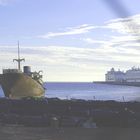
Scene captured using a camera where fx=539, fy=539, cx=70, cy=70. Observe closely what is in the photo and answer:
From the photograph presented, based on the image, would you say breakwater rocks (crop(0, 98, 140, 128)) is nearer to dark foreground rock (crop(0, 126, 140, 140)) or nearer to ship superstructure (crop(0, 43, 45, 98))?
Result: dark foreground rock (crop(0, 126, 140, 140))

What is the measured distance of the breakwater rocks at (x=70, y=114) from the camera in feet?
94.8

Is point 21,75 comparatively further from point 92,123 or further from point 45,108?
point 92,123

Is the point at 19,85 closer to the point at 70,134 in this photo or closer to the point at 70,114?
the point at 70,114

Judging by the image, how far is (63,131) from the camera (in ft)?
85.4

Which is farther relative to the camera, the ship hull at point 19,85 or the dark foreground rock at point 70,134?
the ship hull at point 19,85

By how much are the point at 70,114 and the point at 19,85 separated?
53642 millimetres

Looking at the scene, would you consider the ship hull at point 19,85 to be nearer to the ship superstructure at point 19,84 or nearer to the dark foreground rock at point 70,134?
the ship superstructure at point 19,84

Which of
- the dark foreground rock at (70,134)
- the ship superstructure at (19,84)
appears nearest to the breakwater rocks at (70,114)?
the dark foreground rock at (70,134)

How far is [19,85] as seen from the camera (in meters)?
85.8

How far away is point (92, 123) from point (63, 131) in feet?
10.1

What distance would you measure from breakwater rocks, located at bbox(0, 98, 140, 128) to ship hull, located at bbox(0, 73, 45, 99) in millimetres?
46924

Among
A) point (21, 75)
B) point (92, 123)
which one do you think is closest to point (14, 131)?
point (92, 123)

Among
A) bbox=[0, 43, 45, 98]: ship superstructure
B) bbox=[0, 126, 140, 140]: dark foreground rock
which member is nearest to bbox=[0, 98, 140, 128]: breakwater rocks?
bbox=[0, 126, 140, 140]: dark foreground rock

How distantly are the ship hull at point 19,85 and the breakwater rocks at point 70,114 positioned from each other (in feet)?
154
